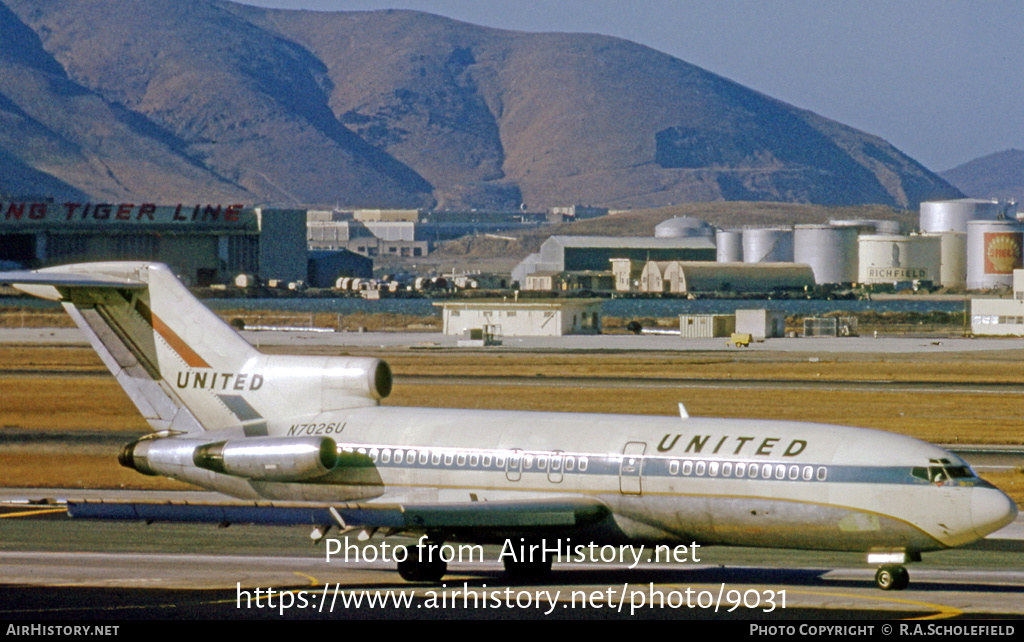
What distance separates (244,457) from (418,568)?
16.7 ft

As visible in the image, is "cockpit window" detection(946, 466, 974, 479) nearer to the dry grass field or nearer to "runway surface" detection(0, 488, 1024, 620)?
"runway surface" detection(0, 488, 1024, 620)

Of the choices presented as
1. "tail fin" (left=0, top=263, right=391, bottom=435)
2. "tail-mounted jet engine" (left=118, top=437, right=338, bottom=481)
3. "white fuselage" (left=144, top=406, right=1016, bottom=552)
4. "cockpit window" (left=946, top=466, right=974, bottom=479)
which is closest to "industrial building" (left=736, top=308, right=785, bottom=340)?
"tail fin" (left=0, top=263, right=391, bottom=435)

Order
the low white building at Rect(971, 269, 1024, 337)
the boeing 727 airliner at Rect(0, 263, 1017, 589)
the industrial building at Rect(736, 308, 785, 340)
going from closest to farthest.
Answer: the boeing 727 airliner at Rect(0, 263, 1017, 589) → the industrial building at Rect(736, 308, 785, 340) → the low white building at Rect(971, 269, 1024, 337)

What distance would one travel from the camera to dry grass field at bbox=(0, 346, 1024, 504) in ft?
187

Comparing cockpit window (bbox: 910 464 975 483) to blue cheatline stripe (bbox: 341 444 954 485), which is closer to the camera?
cockpit window (bbox: 910 464 975 483)

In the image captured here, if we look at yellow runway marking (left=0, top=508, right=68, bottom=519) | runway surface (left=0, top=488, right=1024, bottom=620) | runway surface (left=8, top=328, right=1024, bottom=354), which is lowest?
yellow runway marking (left=0, top=508, right=68, bottom=519)

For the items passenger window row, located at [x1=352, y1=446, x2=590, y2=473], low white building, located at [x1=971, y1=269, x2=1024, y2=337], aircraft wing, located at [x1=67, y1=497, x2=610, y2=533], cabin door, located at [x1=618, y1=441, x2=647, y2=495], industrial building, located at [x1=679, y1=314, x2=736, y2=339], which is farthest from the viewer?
low white building, located at [x1=971, y1=269, x2=1024, y2=337]

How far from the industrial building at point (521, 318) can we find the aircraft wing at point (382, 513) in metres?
103

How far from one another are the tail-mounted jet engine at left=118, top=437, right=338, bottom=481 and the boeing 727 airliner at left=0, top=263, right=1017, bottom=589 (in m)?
0.05

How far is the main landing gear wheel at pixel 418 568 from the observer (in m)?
30.6

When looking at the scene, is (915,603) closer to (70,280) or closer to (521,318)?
(70,280)

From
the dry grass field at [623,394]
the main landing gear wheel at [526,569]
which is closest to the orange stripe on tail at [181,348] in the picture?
the main landing gear wheel at [526,569]

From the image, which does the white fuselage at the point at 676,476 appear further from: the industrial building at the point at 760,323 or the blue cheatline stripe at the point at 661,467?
the industrial building at the point at 760,323

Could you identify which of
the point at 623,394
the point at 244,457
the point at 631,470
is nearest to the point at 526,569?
the point at 631,470
